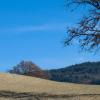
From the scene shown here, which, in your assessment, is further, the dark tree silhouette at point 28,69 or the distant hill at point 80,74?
the dark tree silhouette at point 28,69

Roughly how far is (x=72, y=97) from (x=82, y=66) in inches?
4112

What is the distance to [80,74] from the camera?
432 feet

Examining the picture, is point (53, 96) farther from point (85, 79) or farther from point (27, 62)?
point (27, 62)

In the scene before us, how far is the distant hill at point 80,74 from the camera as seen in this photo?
120 metres

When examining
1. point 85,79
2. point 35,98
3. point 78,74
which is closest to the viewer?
point 35,98

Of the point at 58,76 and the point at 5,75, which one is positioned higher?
the point at 58,76

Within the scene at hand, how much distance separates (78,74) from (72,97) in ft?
306

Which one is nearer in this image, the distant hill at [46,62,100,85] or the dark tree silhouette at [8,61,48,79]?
the distant hill at [46,62,100,85]

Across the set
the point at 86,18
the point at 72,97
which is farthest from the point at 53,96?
the point at 86,18

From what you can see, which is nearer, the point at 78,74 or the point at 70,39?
the point at 70,39

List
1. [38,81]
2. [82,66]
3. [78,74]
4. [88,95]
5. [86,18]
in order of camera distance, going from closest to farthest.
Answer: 1. [88,95]
2. [86,18]
3. [38,81]
4. [78,74]
5. [82,66]

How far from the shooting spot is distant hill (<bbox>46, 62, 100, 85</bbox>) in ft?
393

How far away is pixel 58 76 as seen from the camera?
123 meters

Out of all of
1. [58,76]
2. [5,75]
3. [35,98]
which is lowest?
[35,98]
